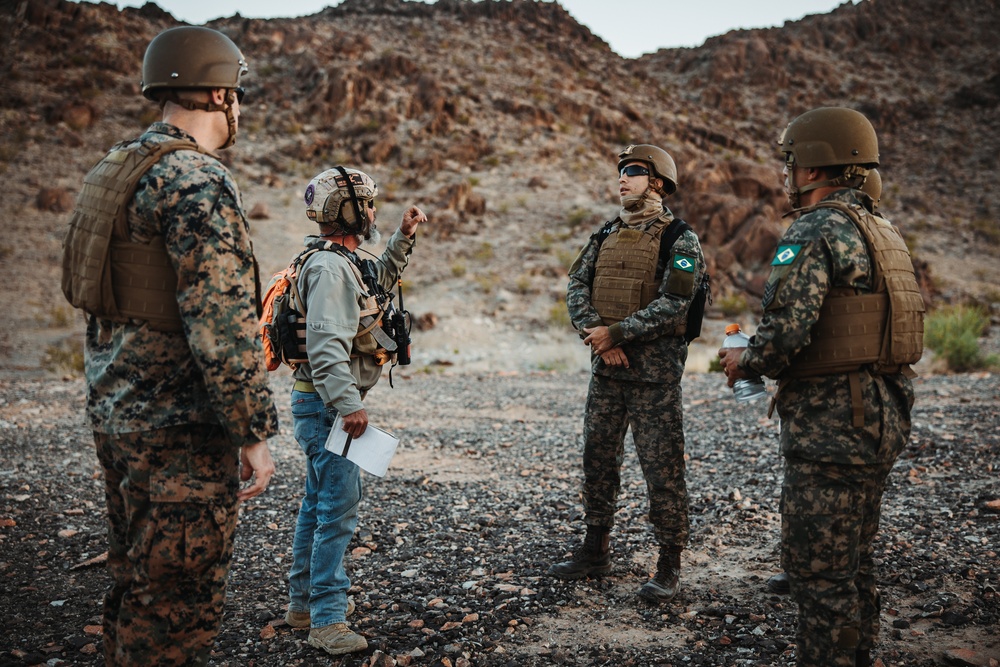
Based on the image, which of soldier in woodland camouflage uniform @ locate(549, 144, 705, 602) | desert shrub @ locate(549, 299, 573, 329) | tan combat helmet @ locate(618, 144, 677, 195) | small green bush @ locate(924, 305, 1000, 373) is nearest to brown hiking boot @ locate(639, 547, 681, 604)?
soldier in woodland camouflage uniform @ locate(549, 144, 705, 602)

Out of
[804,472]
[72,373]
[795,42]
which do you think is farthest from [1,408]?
[795,42]

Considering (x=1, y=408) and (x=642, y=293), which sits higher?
(x=642, y=293)

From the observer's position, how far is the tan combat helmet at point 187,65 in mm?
2166

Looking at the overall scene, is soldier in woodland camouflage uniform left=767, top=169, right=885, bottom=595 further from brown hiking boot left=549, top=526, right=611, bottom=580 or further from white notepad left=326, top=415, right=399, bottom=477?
white notepad left=326, top=415, right=399, bottom=477

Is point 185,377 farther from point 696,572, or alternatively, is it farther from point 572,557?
point 696,572

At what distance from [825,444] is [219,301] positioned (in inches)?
82.0

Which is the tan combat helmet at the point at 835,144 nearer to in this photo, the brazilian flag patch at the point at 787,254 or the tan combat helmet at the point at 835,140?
the tan combat helmet at the point at 835,140

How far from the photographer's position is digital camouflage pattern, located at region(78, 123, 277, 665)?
6.69 feet

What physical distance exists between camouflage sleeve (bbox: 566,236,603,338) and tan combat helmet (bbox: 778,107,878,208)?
4.64 feet

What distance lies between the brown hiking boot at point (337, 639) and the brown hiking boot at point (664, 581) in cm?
145

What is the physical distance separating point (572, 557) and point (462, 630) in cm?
92

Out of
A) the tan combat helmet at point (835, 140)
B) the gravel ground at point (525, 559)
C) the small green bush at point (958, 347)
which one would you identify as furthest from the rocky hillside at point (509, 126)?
the tan combat helmet at point (835, 140)

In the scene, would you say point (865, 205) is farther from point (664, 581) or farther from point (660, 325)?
point (664, 581)

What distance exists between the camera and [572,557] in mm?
3979
